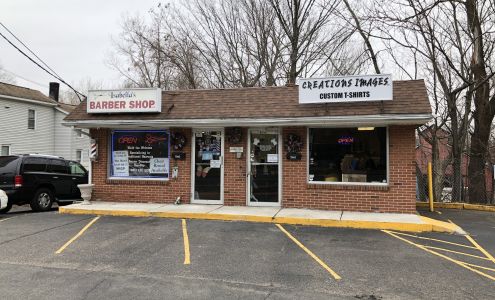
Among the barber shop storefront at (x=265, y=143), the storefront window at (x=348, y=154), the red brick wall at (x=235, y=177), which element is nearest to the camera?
the barber shop storefront at (x=265, y=143)

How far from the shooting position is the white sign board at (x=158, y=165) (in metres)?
12.5

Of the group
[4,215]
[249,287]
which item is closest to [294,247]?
[249,287]

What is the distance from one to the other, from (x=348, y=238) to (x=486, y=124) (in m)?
10.8

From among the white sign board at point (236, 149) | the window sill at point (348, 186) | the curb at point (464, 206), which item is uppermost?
the white sign board at point (236, 149)

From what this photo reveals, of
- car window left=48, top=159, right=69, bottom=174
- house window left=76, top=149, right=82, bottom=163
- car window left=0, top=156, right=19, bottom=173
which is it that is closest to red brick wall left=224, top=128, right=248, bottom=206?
car window left=48, top=159, right=69, bottom=174

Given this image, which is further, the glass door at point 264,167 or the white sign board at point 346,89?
the glass door at point 264,167

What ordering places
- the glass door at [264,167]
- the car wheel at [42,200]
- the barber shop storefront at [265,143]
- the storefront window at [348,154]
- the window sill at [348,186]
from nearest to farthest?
1. the barber shop storefront at [265,143]
2. the window sill at [348,186]
3. the storefront window at [348,154]
4. the glass door at [264,167]
5. the car wheel at [42,200]

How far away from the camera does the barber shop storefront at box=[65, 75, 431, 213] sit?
420 inches

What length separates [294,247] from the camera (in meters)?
7.65

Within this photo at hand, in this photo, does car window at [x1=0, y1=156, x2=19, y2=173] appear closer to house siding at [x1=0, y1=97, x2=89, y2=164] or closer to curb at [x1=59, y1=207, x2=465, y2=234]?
curb at [x1=59, y1=207, x2=465, y2=234]

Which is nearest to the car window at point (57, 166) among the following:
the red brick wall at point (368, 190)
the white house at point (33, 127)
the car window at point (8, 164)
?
the car window at point (8, 164)

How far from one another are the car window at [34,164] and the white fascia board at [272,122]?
1525 mm

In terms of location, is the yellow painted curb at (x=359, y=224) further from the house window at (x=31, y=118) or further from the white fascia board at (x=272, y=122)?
the house window at (x=31, y=118)

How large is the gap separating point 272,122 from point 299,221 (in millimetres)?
2814
